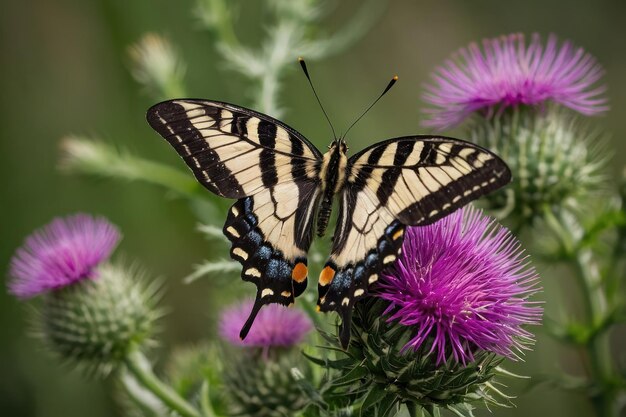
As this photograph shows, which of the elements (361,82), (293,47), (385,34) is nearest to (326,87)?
(361,82)

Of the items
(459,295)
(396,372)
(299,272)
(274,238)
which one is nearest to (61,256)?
(274,238)

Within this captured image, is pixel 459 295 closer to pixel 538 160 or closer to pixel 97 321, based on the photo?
pixel 538 160

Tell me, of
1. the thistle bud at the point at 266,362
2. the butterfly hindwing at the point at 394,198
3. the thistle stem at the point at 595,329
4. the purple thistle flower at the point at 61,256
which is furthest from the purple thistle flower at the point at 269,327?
the thistle stem at the point at 595,329

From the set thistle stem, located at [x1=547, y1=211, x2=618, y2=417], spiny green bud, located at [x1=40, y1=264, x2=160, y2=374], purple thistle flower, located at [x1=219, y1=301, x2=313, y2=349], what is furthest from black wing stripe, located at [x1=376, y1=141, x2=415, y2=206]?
spiny green bud, located at [x1=40, y1=264, x2=160, y2=374]

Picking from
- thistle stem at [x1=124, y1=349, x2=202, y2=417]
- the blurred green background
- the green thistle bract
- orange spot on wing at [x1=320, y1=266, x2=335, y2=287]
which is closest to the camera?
the green thistle bract

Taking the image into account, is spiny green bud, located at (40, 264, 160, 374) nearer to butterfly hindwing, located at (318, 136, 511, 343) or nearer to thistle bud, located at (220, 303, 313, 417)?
thistle bud, located at (220, 303, 313, 417)

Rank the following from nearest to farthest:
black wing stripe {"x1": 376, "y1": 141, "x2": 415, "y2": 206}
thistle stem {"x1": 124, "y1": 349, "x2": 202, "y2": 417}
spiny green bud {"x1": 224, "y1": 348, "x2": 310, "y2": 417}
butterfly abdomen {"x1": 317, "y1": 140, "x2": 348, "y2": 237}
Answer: black wing stripe {"x1": 376, "y1": 141, "x2": 415, "y2": 206} → butterfly abdomen {"x1": 317, "y1": 140, "x2": 348, "y2": 237} → thistle stem {"x1": 124, "y1": 349, "x2": 202, "y2": 417} → spiny green bud {"x1": 224, "y1": 348, "x2": 310, "y2": 417}

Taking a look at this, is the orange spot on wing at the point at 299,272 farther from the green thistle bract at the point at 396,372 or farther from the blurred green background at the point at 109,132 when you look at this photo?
the blurred green background at the point at 109,132

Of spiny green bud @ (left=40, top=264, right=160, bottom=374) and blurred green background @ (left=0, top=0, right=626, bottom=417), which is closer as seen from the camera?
spiny green bud @ (left=40, top=264, right=160, bottom=374)
